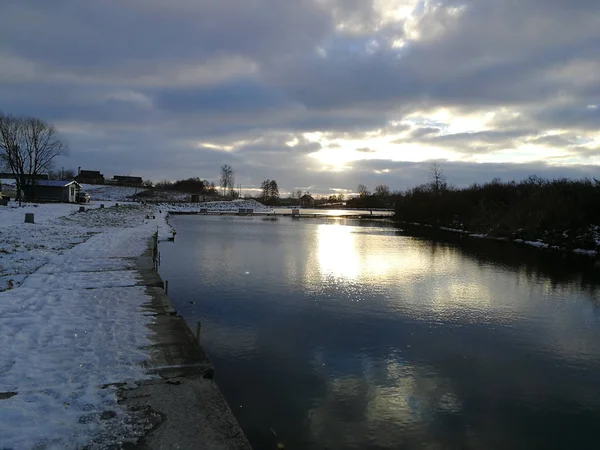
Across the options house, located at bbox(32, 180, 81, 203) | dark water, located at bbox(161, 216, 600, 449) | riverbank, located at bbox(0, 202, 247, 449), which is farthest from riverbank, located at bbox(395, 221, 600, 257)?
house, located at bbox(32, 180, 81, 203)

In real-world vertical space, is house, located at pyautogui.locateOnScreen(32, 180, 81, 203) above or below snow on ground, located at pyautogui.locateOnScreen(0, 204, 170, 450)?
above

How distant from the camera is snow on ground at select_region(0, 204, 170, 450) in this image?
474 cm

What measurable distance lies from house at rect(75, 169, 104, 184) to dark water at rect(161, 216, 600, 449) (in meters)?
130

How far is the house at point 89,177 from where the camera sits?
134625 mm

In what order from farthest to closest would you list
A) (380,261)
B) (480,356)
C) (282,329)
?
1. (380,261)
2. (282,329)
3. (480,356)

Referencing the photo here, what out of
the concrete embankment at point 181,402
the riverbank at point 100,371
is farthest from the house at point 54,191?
the concrete embankment at point 181,402

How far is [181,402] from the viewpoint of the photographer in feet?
18.1

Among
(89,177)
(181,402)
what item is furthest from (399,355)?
(89,177)

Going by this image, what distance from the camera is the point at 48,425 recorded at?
4746mm

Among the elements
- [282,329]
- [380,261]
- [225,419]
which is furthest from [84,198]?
[225,419]

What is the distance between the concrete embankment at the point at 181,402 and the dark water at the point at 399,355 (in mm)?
755

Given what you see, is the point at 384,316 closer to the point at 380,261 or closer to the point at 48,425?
the point at 48,425

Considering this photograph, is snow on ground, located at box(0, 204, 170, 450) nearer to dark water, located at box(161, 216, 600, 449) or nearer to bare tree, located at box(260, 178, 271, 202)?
dark water, located at box(161, 216, 600, 449)

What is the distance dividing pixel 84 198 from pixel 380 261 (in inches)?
2356
